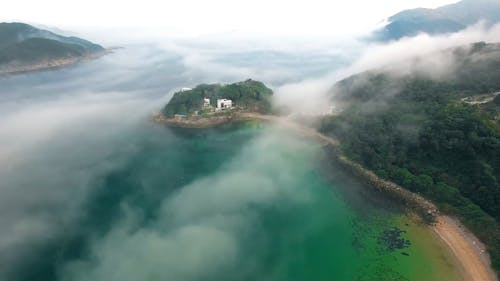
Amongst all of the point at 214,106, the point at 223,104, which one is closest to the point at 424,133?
the point at 223,104

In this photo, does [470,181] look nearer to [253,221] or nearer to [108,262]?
[253,221]

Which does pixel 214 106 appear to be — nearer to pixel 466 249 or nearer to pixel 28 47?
pixel 466 249

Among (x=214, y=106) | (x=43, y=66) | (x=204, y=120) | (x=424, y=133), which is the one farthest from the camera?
(x=43, y=66)

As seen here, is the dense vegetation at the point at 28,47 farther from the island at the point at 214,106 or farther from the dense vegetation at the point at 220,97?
the dense vegetation at the point at 220,97

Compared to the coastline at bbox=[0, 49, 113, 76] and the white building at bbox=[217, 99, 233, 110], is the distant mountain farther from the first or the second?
the white building at bbox=[217, 99, 233, 110]

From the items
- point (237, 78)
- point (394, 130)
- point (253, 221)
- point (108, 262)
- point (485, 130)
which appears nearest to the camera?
point (108, 262)

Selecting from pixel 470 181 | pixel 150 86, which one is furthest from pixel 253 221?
pixel 150 86
